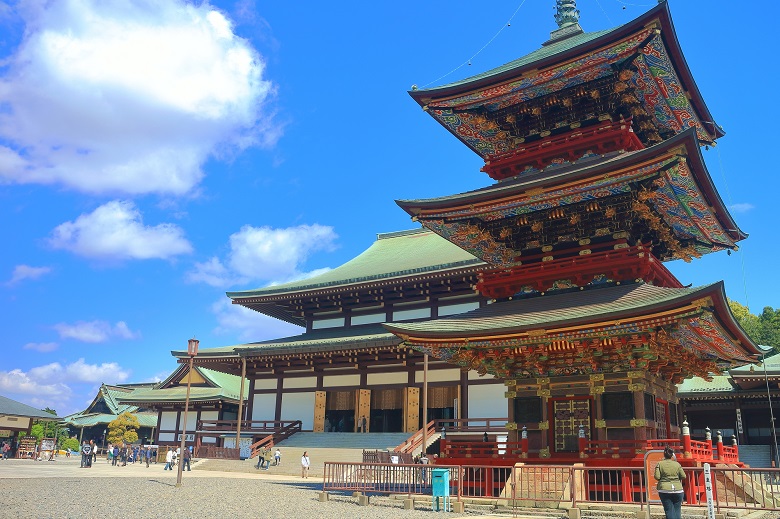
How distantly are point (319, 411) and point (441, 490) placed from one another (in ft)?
69.6

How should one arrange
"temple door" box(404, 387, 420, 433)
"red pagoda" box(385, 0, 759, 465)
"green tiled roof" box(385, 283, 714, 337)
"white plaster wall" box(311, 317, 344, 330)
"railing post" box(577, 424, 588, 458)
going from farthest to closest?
"white plaster wall" box(311, 317, 344, 330) < "temple door" box(404, 387, 420, 433) < "railing post" box(577, 424, 588, 458) < "red pagoda" box(385, 0, 759, 465) < "green tiled roof" box(385, 283, 714, 337)

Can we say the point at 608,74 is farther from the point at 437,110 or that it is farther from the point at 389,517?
the point at 389,517

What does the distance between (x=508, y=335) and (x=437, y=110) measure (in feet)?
28.4

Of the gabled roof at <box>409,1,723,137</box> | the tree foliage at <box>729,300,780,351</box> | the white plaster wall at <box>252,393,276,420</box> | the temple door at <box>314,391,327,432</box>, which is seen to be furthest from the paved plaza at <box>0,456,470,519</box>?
the tree foliage at <box>729,300,780,351</box>

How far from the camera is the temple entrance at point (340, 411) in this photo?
3731 centimetres

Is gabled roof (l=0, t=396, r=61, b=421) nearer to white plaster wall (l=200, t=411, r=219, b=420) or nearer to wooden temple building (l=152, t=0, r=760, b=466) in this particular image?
white plaster wall (l=200, t=411, r=219, b=420)

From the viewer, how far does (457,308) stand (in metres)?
36.2

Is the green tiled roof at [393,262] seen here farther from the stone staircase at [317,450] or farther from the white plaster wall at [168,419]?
the white plaster wall at [168,419]

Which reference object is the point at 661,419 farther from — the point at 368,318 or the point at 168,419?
the point at 168,419

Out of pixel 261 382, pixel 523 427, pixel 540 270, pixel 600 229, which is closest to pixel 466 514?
pixel 523 427

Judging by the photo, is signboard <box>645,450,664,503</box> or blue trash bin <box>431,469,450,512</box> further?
blue trash bin <box>431,469,450,512</box>

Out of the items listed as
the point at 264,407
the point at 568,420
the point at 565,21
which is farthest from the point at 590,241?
the point at 264,407

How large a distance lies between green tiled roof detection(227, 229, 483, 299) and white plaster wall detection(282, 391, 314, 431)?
638cm

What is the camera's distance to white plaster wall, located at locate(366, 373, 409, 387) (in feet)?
117
